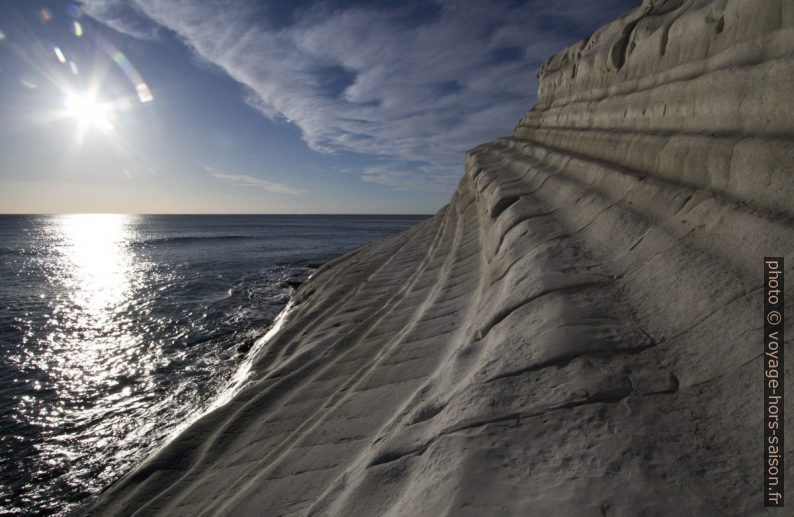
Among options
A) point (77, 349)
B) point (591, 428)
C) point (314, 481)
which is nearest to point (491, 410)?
point (591, 428)

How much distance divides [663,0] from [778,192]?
461cm

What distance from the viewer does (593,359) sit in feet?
6.44

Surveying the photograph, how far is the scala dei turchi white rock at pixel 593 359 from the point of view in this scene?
144 centimetres

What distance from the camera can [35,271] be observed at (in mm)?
21750

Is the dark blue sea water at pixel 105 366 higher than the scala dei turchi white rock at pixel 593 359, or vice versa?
the scala dei turchi white rock at pixel 593 359

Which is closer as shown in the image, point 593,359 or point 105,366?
point 593,359

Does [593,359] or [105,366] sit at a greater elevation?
[593,359]

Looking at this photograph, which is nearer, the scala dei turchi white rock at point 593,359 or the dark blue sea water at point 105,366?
the scala dei turchi white rock at point 593,359

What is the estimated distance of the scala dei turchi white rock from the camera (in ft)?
4.73

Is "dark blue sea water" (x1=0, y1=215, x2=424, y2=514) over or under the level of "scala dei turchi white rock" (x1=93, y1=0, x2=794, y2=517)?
under

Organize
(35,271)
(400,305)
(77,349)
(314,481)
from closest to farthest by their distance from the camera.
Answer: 1. (314,481)
2. (400,305)
3. (77,349)
4. (35,271)

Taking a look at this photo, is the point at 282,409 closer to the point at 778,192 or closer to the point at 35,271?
the point at 778,192

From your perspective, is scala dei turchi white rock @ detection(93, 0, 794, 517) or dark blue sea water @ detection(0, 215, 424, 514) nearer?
scala dei turchi white rock @ detection(93, 0, 794, 517)

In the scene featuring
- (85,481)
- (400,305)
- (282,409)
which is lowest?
(85,481)
